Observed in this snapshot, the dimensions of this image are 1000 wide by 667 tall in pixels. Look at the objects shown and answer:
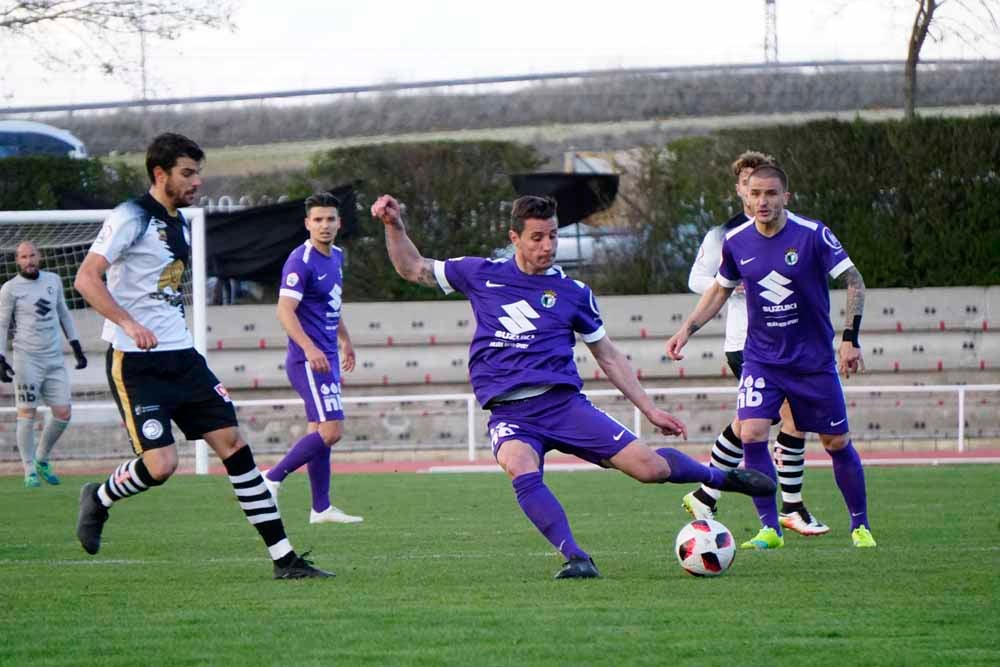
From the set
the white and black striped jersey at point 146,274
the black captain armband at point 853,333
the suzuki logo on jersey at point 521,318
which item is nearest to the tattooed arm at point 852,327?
the black captain armband at point 853,333

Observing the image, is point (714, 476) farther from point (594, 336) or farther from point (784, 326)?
point (784, 326)

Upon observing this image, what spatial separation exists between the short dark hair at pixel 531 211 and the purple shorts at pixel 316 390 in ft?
13.0

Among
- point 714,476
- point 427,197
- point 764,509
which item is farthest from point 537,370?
point 427,197

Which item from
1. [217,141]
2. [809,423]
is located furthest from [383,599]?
[217,141]

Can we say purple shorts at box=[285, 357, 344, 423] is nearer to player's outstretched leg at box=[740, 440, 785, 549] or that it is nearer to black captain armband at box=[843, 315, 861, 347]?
player's outstretched leg at box=[740, 440, 785, 549]

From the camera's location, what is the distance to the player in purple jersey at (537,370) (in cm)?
689

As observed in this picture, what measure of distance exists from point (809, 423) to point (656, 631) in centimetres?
342

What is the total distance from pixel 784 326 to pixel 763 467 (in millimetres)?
855

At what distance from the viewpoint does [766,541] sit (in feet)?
27.3

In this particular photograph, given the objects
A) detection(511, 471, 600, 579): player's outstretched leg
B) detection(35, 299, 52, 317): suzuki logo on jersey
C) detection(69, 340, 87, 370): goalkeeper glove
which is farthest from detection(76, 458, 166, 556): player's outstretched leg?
detection(35, 299, 52, 317): suzuki logo on jersey

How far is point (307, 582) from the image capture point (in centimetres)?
673

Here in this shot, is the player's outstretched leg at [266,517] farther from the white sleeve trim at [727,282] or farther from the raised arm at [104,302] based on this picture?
the white sleeve trim at [727,282]

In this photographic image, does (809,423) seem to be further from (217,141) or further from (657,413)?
(217,141)

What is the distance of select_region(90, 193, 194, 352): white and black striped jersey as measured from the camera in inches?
273
